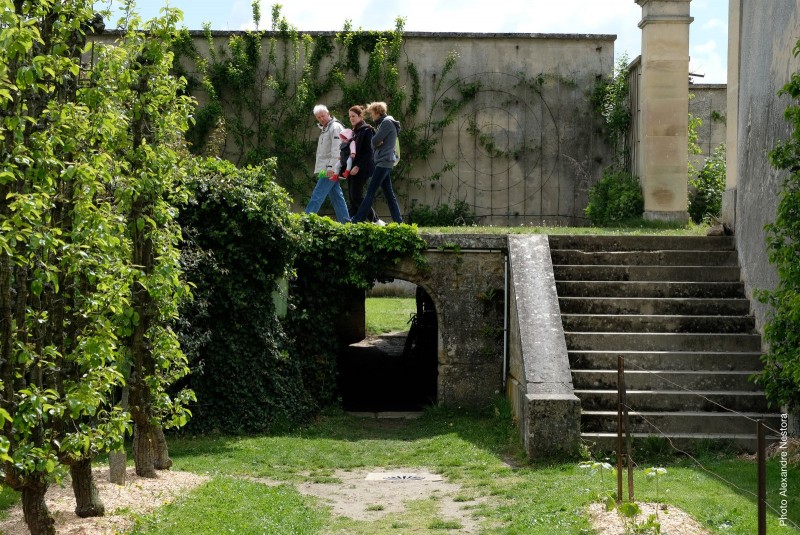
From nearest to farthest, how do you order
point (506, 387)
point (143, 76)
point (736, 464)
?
point (143, 76) → point (736, 464) → point (506, 387)

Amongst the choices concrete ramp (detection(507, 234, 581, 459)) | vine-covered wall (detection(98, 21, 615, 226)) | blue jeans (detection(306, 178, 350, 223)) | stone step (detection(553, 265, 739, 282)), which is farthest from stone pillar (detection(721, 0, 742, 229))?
vine-covered wall (detection(98, 21, 615, 226))

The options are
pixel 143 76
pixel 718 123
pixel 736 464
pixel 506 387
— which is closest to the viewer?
pixel 143 76

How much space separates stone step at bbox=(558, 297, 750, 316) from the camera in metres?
11.6

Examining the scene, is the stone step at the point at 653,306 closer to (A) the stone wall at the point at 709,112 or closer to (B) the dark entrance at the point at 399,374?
(B) the dark entrance at the point at 399,374

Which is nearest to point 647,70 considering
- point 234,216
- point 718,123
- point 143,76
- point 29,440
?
point 718,123

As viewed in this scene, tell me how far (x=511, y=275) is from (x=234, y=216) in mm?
3319

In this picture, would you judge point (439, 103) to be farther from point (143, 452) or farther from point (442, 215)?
point (143, 452)

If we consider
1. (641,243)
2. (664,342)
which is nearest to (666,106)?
(641,243)

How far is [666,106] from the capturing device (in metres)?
15.5

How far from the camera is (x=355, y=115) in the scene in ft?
47.2

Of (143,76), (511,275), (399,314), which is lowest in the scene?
(399,314)

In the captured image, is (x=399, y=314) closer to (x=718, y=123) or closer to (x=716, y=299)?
(x=718, y=123)

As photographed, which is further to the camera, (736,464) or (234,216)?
(234,216)

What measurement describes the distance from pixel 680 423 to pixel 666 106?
6.87 meters
